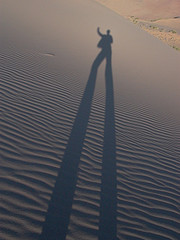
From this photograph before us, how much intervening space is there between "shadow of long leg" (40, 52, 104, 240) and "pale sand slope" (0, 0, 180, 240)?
0.02 meters

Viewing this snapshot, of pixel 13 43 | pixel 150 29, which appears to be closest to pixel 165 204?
pixel 13 43

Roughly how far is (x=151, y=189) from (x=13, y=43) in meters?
8.03

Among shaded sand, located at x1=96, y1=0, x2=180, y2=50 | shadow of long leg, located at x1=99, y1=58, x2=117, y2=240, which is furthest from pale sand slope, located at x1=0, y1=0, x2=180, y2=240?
shaded sand, located at x1=96, y1=0, x2=180, y2=50

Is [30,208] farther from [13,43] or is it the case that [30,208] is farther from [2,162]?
[13,43]

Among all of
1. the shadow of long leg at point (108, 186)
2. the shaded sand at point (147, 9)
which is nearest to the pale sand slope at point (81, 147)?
the shadow of long leg at point (108, 186)

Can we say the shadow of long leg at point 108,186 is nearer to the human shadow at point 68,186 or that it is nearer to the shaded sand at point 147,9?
the human shadow at point 68,186

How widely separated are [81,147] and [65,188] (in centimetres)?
123

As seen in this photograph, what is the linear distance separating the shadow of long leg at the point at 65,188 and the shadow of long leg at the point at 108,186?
1.74ft

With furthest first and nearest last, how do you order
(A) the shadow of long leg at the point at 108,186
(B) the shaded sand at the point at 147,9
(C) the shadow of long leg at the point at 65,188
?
(B) the shaded sand at the point at 147,9
(A) the shadow of long leg at the point at 108,186
(C) the shadow of long leg at the point at 65,188

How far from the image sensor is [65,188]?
3688mm

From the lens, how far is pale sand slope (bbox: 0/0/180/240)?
3328 mm

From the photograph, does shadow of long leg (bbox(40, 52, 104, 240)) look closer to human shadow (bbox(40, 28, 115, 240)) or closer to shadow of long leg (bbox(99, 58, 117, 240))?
human shadow (bbox(40, 28, 115, 240))

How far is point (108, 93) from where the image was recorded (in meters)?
7.80

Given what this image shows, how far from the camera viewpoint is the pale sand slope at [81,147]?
3.33 m
